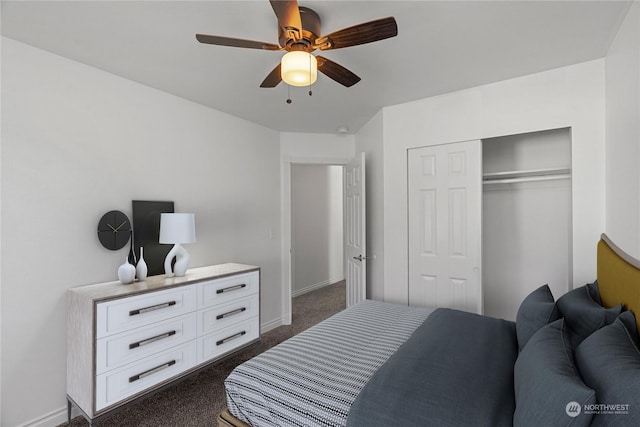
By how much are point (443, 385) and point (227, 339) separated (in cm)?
199

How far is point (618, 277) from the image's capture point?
4.87 ft

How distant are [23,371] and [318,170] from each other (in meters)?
4.63

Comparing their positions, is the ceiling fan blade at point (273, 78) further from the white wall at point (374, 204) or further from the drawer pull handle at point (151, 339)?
the drawer pull handle at point (151, 339)

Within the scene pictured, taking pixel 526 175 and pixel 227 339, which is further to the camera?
pixel 526 175

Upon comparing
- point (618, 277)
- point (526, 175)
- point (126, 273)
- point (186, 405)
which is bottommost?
point (186, 405)

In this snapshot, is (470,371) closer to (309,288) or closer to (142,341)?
(142,341)

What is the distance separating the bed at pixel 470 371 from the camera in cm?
91

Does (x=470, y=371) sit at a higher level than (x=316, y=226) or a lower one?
lower

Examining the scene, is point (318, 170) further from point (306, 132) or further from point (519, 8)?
point (519, 8)

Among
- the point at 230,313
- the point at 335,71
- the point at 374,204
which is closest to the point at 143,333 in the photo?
the point at 230,313

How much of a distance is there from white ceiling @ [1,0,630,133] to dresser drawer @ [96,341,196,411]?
2.10 metres

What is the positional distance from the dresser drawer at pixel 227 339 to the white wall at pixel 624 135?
2.76 m

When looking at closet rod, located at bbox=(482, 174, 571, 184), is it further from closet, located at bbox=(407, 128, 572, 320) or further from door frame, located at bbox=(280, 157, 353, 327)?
door frame, located at bbox=(280, 157, 353, 327)

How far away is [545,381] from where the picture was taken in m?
0.96
